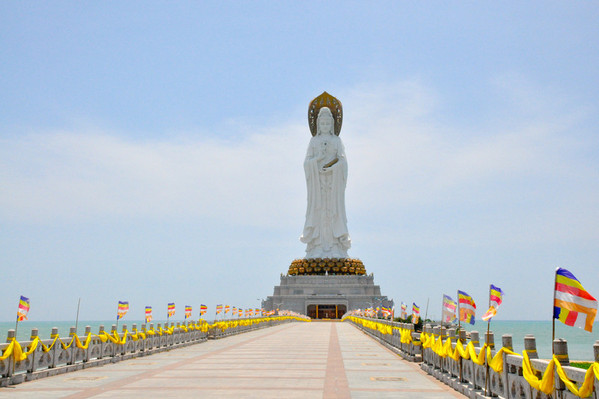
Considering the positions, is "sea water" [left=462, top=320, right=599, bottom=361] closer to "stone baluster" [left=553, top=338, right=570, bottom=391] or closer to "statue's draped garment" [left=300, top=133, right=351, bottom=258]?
"stone baluster" [left=553, top=338, right=570, bottom=391]

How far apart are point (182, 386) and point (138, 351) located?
24.3 ft

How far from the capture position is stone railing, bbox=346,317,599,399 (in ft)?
19.8

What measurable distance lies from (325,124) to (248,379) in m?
50.3

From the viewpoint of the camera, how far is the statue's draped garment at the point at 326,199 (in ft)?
196

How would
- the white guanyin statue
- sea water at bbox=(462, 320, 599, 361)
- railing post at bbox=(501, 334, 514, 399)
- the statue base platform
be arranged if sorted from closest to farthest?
railing post at bbox=(501, 334, 514, 399) → sea water at bbox=(462, 320, 599, 361) → the statue base platform → the white guanyin statue

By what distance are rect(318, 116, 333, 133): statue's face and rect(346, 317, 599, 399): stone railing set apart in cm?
4653

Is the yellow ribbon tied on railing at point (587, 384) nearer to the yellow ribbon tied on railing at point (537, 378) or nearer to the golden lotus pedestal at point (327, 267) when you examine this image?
the yellow ribbon tied on railing at point (537, 378)

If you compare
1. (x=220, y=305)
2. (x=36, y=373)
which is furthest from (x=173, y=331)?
(x=220, y=305)

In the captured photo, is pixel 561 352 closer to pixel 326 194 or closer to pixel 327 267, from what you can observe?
pixel 327 267

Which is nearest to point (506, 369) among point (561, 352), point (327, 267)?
point (561, 352)

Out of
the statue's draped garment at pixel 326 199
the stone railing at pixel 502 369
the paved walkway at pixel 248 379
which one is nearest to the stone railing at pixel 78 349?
the paved walkway at pixel 248 379

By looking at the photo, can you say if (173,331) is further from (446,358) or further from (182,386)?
(446,358)

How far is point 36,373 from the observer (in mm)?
Result: 11891

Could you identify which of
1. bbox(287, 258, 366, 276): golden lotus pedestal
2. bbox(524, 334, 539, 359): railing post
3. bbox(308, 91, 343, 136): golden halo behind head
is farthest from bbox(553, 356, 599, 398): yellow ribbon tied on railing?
bbox(308, 91, 343, 136): golden halo behind head
